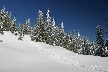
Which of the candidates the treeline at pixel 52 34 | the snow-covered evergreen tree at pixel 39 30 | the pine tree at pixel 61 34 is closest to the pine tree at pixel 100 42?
the treeline at pixel 52 34

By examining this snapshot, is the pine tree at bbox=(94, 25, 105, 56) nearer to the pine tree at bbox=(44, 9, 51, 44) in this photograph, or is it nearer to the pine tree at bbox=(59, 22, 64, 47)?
the pine tree at bbox=(44, 9, 51, 44)

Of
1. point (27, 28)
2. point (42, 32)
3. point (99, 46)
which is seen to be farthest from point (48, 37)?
point (27, 28)

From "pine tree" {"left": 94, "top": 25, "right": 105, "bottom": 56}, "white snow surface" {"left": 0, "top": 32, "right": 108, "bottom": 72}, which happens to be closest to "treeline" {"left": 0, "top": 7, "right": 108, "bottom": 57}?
"pine tree" {"left": 94, "top": 25, "right": 105, "bottom": 56}

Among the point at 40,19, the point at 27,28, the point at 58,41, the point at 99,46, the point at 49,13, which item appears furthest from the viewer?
the point at 27,28

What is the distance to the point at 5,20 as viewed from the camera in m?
78.7

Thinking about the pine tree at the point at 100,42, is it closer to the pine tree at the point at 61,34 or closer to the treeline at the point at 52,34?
the treeline at the point at 52,34

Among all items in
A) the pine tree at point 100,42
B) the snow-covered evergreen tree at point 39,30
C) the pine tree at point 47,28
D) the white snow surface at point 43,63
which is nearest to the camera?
the white snow surface at point 43,63

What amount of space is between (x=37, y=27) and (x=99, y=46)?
24615mm

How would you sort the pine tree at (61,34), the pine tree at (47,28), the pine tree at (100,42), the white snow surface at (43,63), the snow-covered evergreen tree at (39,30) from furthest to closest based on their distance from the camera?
the pine tree at (61,34) < the pine tree at (47,28) < the snow-covered evergreen tree at (39,30) < the pine tree at (100,42) < the white snow surface at (43,63)

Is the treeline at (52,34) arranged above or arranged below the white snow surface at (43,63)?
above

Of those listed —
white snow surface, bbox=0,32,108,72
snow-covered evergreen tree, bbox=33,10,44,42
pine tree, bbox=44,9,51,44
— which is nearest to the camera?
white snow surface, bbox=0,32,108,72

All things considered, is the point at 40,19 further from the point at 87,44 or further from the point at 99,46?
the point at 87,44

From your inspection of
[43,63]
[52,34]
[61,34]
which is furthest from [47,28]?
[43,63]

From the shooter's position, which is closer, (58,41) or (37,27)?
(37,27)
